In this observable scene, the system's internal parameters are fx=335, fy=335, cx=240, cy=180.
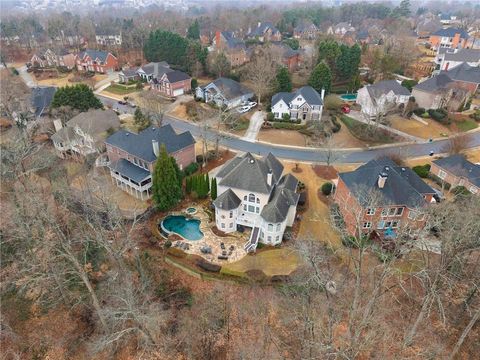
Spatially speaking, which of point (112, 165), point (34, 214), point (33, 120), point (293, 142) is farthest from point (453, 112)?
point (33, 120)

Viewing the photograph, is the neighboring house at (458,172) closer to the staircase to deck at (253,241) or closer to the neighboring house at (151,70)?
the staircase to deck at (253,241)

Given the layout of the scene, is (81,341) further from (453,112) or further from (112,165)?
(453,112)

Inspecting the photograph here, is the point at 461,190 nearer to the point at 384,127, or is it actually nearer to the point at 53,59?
the point at 384,127

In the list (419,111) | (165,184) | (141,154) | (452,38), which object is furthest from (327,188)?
(452,38)

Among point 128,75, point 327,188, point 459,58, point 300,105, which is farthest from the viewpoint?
point 459,58

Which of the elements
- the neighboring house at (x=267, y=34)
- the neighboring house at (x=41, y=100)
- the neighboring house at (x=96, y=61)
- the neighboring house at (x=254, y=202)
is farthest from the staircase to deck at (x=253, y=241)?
the neighboring house at (x=267, y=34)

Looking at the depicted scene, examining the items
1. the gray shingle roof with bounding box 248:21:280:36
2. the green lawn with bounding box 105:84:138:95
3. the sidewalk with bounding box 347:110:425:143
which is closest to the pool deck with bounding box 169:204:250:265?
the sidewalk with bounding box 347:110:425:143
